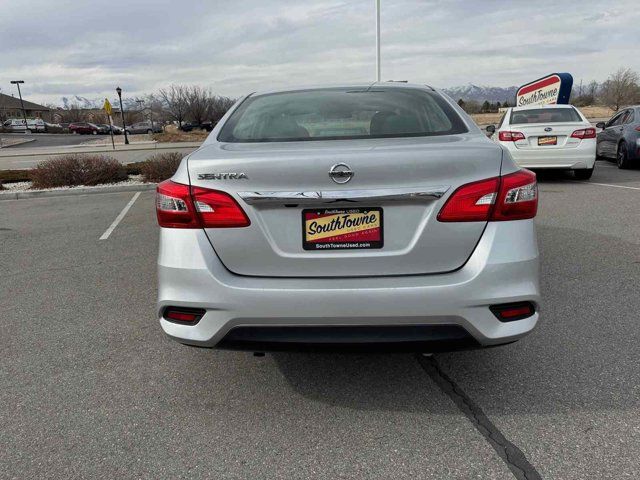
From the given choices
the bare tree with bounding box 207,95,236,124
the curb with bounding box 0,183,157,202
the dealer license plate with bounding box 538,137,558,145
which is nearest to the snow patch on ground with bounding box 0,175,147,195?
the curb with bounding box 0,183,157,202

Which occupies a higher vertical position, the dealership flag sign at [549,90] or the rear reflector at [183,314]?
the dealership flag sign at [549,90]

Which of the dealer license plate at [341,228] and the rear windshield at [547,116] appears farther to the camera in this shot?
the rear windshield at [547,116]

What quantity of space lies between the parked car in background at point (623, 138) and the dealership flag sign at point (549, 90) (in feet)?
14.8

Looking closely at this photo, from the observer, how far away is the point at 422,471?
7.31 ft

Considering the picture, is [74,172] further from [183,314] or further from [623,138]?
[623,138]

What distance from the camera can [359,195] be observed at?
90.8 inches

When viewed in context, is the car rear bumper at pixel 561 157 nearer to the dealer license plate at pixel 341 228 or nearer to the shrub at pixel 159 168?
the shrub at pixel 159 168

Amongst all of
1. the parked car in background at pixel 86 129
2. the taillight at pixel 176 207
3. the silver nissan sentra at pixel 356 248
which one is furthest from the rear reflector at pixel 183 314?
the parked car in background at pixel 86 129

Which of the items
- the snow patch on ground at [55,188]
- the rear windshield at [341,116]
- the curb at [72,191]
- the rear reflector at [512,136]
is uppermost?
the rear windshield at [341,116]

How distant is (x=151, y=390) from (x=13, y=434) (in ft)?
2.26

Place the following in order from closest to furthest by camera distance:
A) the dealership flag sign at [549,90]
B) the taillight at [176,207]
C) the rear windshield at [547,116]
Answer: the taillight at [176,207]
the rear windshield at [547,116]
the dealership flag sign at [549,90]

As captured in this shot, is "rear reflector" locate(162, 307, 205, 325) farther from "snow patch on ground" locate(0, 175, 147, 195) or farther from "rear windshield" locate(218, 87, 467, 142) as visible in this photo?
"snow patch on ground" locate(0, 175, 147, 195)

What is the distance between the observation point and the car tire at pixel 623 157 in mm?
12234

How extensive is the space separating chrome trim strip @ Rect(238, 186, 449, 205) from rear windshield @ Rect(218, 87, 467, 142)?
0.60 m
